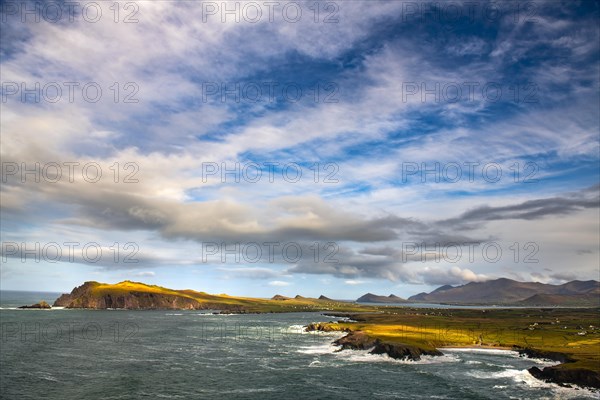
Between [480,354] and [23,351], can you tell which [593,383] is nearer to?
[480,354]

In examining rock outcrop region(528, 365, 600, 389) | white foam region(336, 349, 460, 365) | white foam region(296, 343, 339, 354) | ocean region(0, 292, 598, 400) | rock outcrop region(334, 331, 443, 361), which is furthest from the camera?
white foam region(296, 343, 339, 354)

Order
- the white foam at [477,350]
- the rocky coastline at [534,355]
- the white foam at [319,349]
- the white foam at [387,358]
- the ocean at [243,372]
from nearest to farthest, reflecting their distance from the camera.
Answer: the ocean at [243,372]
the rocky coastline at [534,355]
the white foam at [387,358]
the white foam at [319,349]
the white foam at [477,350]

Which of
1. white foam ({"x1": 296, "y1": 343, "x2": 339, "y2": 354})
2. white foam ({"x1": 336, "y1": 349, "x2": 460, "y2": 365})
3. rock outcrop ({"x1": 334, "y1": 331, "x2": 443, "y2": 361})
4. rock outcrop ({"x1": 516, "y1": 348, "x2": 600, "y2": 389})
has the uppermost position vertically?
rock outcrop ({"x1": 516, "y1": 348, "x2": 600, "y2": 389})

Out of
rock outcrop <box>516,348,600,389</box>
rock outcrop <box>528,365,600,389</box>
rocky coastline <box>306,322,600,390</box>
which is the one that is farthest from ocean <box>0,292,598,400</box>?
rocky coastline <box>306,322,600,390</box>

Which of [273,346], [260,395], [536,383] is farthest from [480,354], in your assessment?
[260,395]

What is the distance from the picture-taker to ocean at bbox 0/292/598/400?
7075 cm

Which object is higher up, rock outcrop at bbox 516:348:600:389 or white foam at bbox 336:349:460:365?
rock outcrop at bbox 516:348:600:389

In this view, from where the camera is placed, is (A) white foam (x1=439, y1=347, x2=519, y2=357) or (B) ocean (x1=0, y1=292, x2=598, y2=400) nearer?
(B) ocean (x1=0, y1=292, x2=598, y2=400)

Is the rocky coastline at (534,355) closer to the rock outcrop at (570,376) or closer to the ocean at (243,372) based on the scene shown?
the rock outcrop at (570,376)

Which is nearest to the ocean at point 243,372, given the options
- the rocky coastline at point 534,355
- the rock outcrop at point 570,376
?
the rock outcrop at point 570,376

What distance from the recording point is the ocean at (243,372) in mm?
70750

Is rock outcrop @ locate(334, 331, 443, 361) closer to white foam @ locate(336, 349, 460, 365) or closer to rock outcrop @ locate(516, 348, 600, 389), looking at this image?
white foam @ locate(336, 349, 460, 365)

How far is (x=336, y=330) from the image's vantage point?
17200cm

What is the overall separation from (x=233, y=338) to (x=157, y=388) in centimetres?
7332
